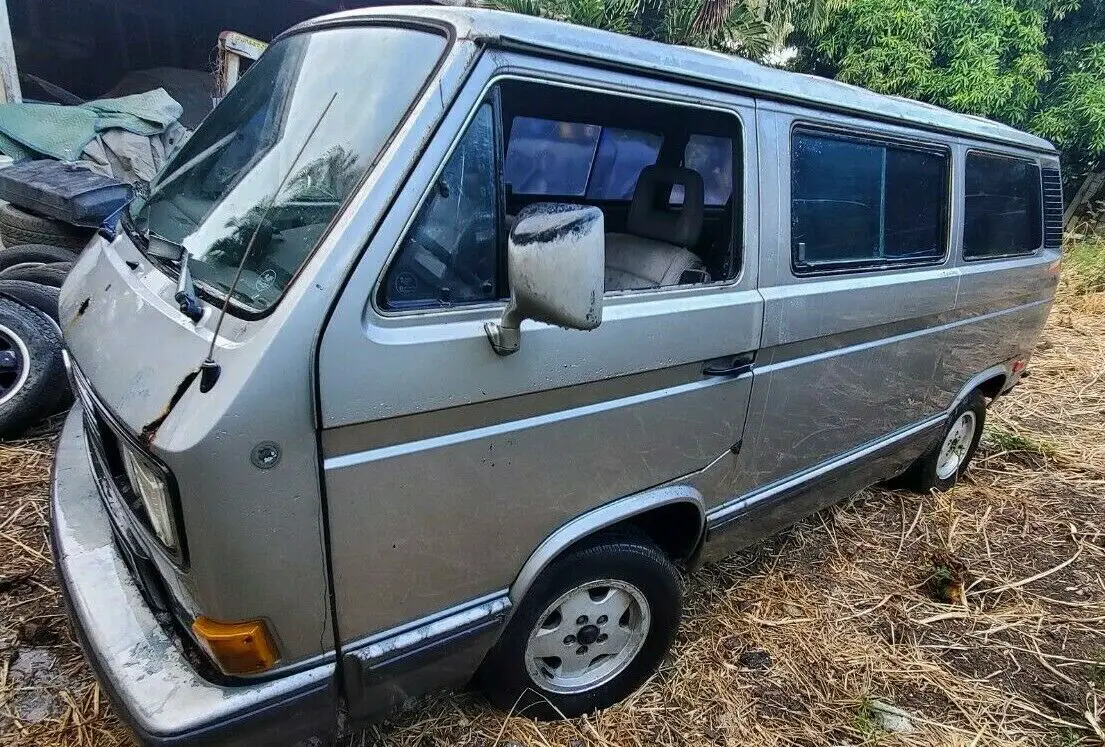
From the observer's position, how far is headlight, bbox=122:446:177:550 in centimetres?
144

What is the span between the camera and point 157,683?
1.53 m

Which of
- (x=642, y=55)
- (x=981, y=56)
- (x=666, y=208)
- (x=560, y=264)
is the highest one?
(x=981, y=56)

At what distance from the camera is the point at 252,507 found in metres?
1.43

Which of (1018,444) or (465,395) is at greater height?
(465,395)

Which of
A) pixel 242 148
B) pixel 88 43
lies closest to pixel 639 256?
pixel 242 148

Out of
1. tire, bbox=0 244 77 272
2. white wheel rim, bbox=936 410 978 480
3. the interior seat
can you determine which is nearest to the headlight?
the interior seat

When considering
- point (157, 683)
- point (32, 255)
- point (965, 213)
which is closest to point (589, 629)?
point (157, 683)

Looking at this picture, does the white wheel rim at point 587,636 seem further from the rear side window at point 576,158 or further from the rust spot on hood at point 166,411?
the rear side window at point 576,158

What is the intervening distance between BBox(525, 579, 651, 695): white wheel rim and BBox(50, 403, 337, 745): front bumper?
756 mm

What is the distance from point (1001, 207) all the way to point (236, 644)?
408 centimetres

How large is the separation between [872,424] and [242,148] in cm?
277

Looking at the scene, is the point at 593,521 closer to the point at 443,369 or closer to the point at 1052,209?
the point at 443,369

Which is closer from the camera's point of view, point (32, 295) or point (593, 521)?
point (593, 521)

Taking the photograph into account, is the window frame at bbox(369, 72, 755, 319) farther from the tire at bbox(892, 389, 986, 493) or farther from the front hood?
the tire at bbox(892, 389, 986, 493)
